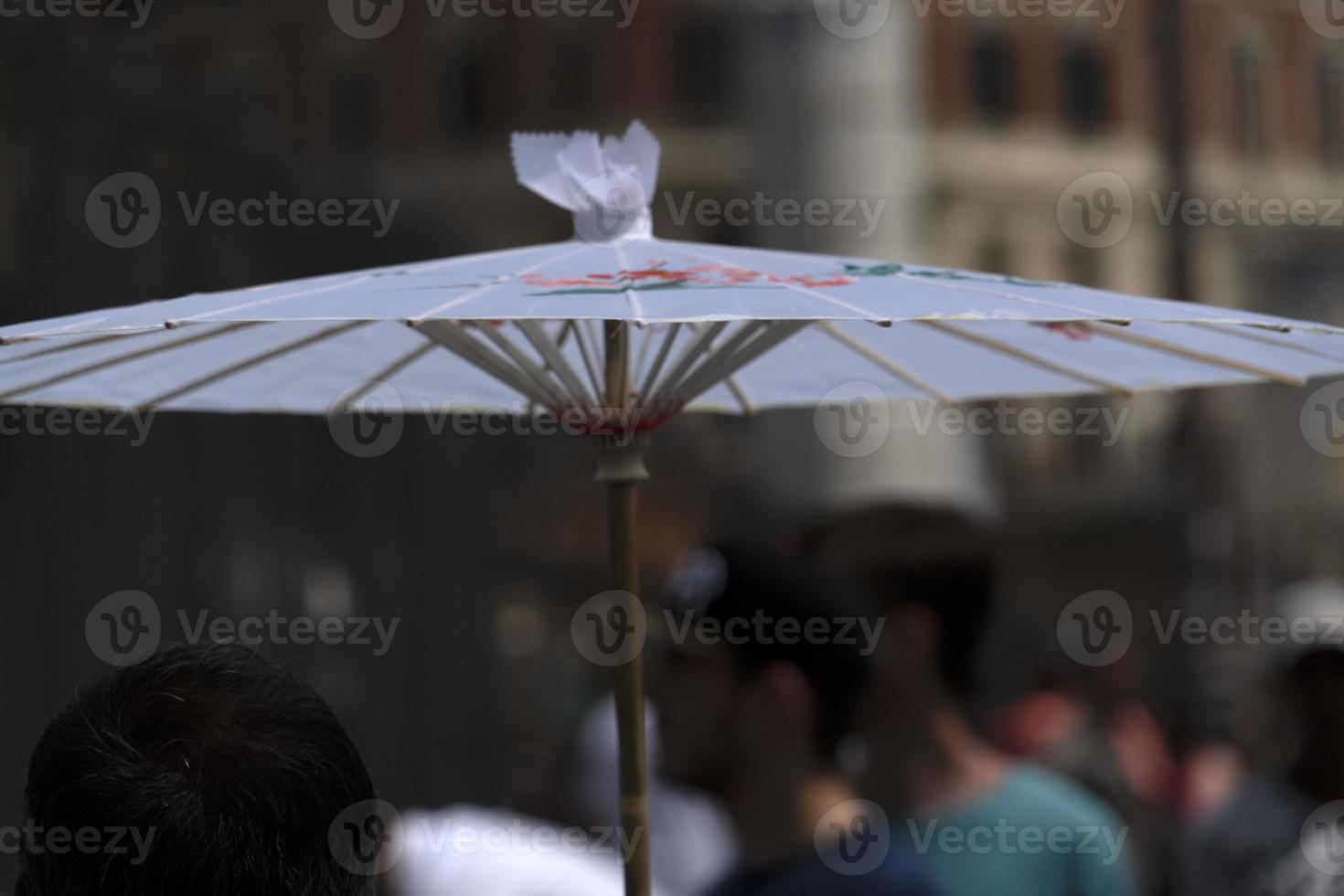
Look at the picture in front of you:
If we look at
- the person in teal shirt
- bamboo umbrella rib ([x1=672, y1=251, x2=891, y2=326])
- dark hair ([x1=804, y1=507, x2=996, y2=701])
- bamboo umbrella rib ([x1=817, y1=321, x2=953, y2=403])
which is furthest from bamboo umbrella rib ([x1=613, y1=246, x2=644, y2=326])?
dark hair ([x1=804, y1=507, x2=996, y2=701])

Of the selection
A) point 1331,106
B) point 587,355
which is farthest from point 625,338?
point 1331,106

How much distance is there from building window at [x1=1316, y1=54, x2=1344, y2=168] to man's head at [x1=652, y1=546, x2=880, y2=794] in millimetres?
30266

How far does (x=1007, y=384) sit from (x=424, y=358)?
3.29 feet

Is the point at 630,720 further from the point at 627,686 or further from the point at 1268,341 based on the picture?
the point at 1268,341

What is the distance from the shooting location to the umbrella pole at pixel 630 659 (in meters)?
2.27

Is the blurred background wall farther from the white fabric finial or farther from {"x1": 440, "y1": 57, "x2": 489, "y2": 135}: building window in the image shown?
{"x1": 440, "y1": 57, "x2": 489, "y2": 135}: building window

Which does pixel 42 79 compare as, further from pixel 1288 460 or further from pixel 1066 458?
pixel 1288 460

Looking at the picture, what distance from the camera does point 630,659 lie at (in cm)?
Answer: 232

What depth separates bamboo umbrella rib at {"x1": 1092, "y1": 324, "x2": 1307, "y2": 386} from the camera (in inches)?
90.1

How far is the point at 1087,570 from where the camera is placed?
27.3 metres

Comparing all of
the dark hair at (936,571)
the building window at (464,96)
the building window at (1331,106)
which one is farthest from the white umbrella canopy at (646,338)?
the building window at (1331,106)

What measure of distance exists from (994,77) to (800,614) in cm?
2567

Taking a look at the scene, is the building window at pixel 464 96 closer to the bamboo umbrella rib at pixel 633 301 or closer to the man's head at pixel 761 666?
the man's head at pixel 761 666

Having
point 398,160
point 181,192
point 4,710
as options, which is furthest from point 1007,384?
point 398,160
